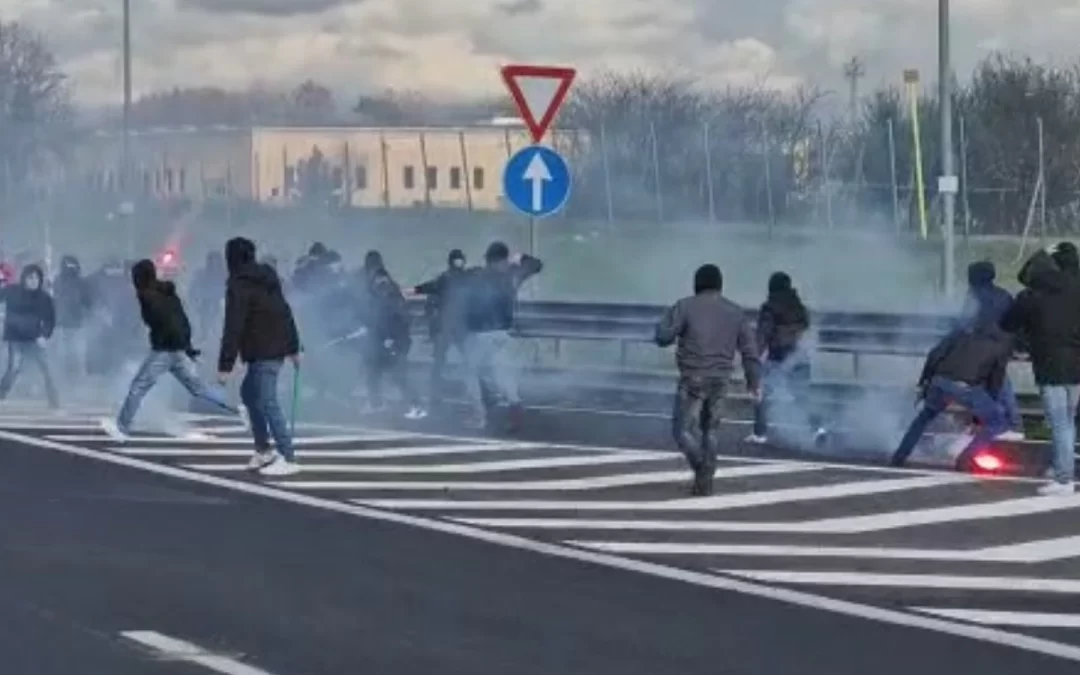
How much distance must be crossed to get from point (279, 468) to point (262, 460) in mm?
248

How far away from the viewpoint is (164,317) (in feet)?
74.0

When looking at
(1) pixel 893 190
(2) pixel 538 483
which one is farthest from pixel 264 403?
(1) pixel 893 190

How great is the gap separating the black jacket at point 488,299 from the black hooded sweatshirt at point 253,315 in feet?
15.0

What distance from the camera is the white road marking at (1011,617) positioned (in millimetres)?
12688

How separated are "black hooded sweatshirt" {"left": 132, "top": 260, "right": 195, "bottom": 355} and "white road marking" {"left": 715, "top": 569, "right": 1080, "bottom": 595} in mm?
9218

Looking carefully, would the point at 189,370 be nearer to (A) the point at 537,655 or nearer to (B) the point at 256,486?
(B) the point at 256,486

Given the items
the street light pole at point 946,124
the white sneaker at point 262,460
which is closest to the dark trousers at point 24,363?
the white sneaker at point 262,460

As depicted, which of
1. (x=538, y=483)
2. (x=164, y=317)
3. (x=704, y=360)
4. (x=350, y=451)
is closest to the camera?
(x=704, y=360)

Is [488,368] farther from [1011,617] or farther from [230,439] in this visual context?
[1011,617]

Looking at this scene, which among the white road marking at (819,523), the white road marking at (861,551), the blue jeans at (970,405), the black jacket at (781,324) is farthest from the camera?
the black jacket at (781,324)

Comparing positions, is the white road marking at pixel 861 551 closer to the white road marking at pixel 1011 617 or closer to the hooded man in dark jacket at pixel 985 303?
the white road marking at pixel 1011 617

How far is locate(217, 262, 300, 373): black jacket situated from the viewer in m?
19.8

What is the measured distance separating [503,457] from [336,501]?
147 inches

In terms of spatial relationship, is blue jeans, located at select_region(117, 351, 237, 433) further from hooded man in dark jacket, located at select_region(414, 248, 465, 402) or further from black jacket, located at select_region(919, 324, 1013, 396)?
black jacket, located at select_region(919, 324, 1013, 396)
